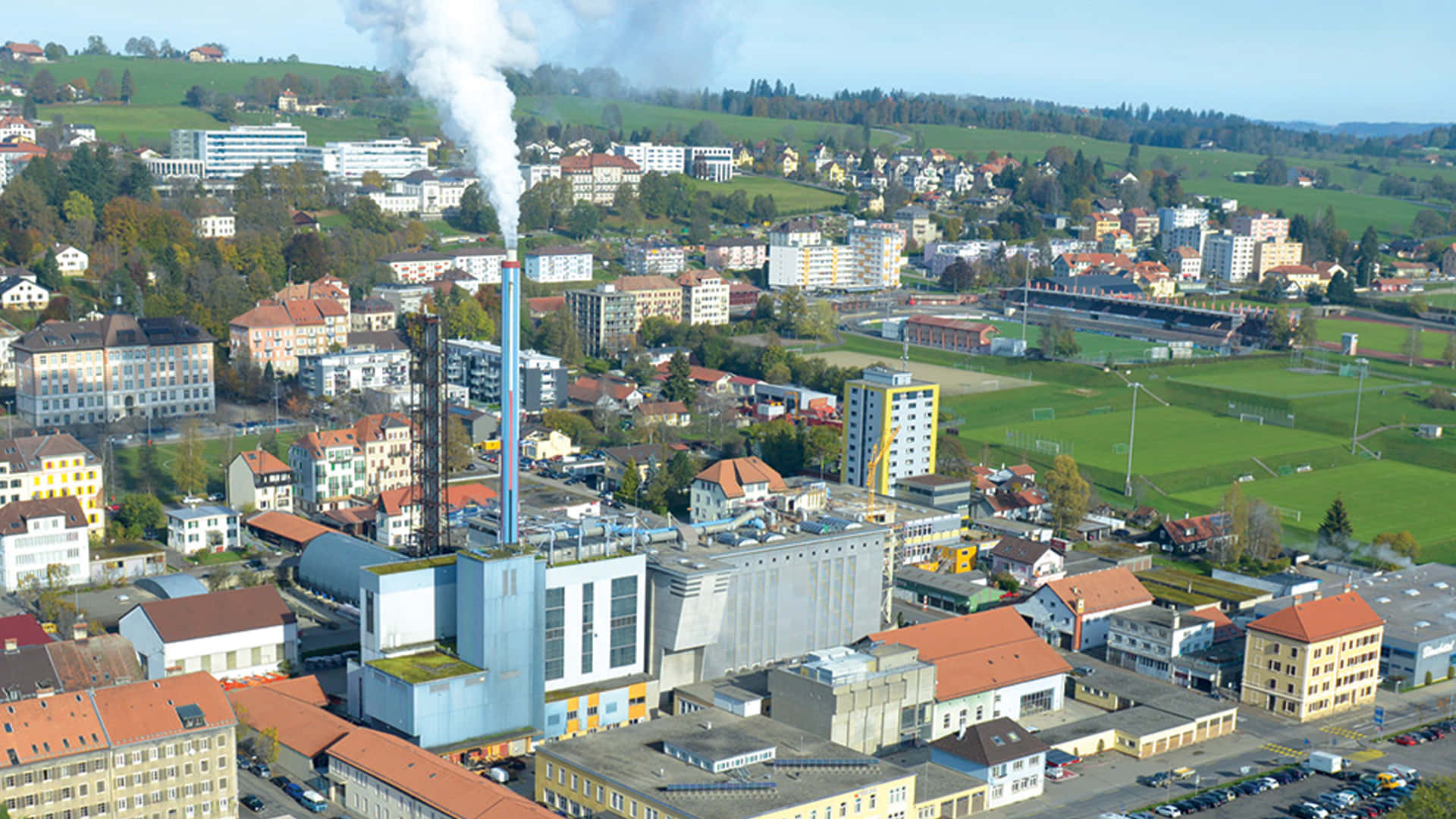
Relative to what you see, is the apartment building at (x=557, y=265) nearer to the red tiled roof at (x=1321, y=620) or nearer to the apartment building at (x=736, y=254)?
the apartment building at (x=736, y=254)

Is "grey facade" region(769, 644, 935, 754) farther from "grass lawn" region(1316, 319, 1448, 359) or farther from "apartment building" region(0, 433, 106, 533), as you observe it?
"grass lawn" region(1316, 319, 1448, 359)

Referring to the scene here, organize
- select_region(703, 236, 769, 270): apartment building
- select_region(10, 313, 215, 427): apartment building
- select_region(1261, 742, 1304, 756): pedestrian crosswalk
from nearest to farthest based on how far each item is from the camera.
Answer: select_region(1261, 742, 1304, 756): pedestrian crosswalk, select_region(10, 313, 215, 427): apartment building, select_region(703, 236, 769, 270): apartment building

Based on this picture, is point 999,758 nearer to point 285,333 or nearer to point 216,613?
point 216,613

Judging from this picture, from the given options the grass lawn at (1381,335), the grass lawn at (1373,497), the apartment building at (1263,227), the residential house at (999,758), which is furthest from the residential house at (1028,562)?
the apartment building at (1263,227)

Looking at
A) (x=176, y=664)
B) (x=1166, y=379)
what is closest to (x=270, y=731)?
(x=176, y=664)

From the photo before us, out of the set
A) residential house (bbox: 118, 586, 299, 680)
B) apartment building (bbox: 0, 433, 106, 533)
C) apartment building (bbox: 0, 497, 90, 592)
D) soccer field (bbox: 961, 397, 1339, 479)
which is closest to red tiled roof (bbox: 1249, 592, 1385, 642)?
soccer field (bbox: 961, 397, 1339, 479)

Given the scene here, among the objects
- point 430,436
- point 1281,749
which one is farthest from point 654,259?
point 1281,749

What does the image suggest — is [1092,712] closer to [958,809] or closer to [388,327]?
[958,809]
